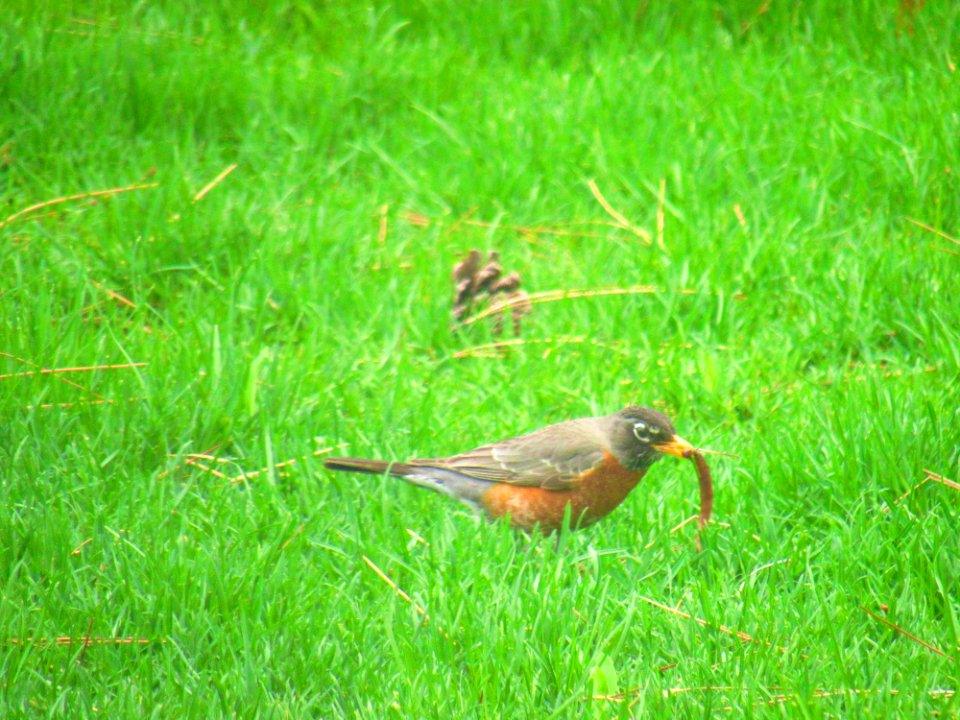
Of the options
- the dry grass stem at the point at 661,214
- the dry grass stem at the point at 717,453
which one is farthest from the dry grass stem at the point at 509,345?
the dry grass stem at the point at 717,453

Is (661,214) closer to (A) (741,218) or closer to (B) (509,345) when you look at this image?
(A) (741,218)

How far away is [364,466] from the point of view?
403 centimetres

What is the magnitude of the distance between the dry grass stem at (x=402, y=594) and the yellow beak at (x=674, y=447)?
1122 millimetres

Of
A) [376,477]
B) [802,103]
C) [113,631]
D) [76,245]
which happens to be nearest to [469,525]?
[376,477]

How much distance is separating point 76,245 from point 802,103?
3977 mm

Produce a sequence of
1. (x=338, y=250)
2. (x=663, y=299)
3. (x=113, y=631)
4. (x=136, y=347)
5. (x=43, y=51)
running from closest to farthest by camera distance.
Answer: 1. (x=113, y=631)
2. (x=136, y=347)
3. (x=663, y=299)
4. (x=338, y=250)
5. (x=43, y=51)

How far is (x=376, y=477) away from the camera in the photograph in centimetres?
414

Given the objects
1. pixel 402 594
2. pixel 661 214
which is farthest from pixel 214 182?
pixel 402 594

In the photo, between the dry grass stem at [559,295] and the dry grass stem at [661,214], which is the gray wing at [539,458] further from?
the dry grass stem at [661,214]

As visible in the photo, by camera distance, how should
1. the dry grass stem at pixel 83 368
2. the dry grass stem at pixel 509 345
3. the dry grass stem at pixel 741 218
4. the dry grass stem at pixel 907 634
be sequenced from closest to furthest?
the dry grass stem at pixel 907 634 → the dry grass stem at pixel 83 368 → the dry grass stem at pixel 509 345 → the dry grass stem at pixel 741 218

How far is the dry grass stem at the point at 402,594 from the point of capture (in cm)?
320

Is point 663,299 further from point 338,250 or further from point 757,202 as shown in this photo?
point 338,250

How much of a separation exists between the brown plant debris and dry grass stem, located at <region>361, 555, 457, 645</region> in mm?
1858

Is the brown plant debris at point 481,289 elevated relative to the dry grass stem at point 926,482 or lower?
lower
